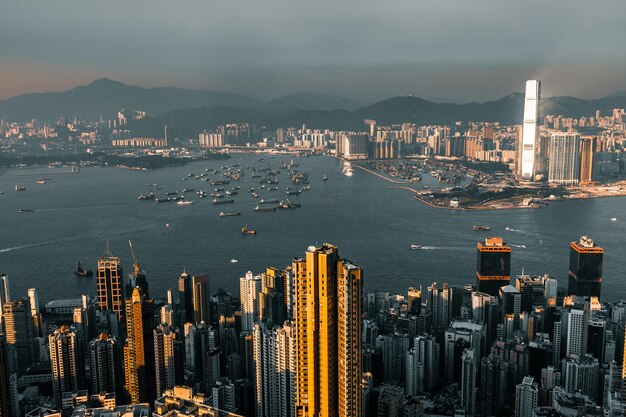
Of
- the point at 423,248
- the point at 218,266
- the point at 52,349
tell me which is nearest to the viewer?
the point at 52,349

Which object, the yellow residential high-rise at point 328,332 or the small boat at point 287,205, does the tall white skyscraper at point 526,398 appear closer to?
the yellow residential high-rise at point 328,332

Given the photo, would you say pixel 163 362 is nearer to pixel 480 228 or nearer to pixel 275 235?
pixel 275 235

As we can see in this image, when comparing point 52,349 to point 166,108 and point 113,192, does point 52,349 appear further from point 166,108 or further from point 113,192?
point 166,108

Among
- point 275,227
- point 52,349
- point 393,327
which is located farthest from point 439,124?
point 52,349

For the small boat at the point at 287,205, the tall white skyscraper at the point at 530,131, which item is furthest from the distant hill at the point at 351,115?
the small boat at the point at 287,205

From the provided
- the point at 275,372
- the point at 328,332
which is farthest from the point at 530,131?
the point at 328,332

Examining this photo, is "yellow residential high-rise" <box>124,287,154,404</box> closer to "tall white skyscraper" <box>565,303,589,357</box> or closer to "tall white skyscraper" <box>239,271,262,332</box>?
"tall white skyscraper" <box>239,271,262,332</box>
